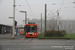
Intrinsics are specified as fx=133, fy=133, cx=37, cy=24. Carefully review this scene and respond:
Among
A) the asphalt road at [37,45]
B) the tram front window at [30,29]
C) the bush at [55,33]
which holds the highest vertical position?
the tram front window at [30,29]

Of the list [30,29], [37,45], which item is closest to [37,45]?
[37,45]

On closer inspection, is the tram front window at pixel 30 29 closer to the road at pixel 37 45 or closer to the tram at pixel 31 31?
the tram at pixel 31 31

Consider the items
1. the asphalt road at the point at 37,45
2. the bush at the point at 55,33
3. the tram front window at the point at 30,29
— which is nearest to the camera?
the asphalt road at the point at 37,45

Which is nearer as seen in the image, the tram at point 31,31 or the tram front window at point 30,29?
the tram at point 31,31

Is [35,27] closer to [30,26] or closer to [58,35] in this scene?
Answer: [30,26]

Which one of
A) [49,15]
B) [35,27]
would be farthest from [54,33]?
[49,15]

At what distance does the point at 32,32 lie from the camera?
94.7 feet

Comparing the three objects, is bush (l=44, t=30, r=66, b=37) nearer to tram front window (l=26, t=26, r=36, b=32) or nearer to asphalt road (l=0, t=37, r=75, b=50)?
tram front window (l=26, t=26, r=36, b=32)

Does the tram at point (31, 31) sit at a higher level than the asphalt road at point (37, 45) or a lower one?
higher

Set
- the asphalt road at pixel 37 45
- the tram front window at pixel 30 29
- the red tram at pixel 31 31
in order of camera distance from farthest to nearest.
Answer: the tram front window at pixel 30 29, the red tram at pixel 31 31, the asphalt road at pixel 37 45

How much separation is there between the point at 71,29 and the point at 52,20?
18.3m

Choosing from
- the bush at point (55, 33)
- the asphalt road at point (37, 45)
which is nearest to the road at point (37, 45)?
the asphalt road at point (37, 45)

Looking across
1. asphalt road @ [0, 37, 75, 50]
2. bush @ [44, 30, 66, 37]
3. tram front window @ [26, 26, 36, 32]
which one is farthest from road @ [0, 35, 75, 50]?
tram front window @ [26, 26, 36, 32]

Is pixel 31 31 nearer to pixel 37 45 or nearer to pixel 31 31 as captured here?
pixel 31 31
